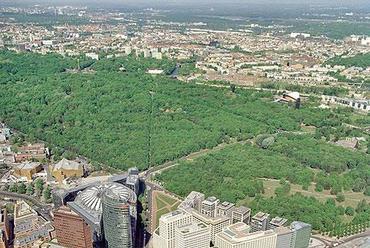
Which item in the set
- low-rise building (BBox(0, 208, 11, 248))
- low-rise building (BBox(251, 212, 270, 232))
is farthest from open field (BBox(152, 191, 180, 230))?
low-rise building (BBox(0, 208, 11, 248))

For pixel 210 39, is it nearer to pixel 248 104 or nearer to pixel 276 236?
pixel 248 104

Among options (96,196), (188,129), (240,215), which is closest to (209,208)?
(240,215)

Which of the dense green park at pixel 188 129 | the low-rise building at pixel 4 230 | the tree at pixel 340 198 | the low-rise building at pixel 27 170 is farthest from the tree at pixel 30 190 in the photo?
the tree at pixel 340 198

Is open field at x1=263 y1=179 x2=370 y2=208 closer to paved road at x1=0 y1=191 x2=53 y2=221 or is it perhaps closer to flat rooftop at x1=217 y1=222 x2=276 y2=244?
flat rooftop at x1=217 y1=222 x2=276 y2=244

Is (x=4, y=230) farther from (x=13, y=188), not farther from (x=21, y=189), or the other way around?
(x=13, y=188)

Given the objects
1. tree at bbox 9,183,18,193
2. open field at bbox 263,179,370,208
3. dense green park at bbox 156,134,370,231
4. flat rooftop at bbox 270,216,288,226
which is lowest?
tree at bbox 9,183,18,193

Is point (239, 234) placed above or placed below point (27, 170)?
above

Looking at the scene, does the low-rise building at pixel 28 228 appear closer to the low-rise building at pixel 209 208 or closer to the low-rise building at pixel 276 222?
the low-rise building at pixel 209 208
